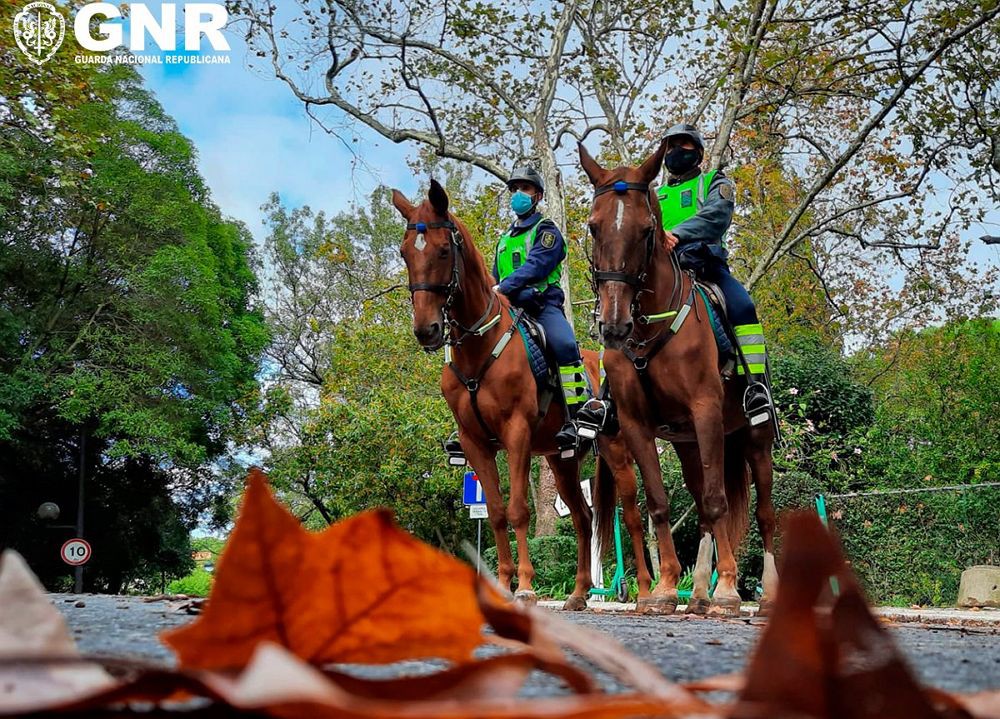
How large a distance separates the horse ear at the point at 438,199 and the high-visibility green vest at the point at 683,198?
1.70 m

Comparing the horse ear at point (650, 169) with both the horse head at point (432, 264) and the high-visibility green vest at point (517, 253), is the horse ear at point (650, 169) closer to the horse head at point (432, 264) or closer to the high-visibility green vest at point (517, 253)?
the horse head at point (432, 264)

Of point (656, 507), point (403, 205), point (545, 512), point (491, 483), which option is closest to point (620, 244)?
point (656, 507)

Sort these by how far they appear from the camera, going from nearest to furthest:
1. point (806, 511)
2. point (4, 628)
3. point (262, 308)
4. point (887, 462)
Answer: point (806, 511), point (4, 628), point (887, 462), point (262, 308)

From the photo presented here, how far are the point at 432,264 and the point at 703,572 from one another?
355 cm

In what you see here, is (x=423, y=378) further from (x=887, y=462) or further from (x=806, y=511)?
(x=806, y=511)

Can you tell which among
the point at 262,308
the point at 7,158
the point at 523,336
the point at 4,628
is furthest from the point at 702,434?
the point at 262,308

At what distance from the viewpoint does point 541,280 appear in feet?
32.4

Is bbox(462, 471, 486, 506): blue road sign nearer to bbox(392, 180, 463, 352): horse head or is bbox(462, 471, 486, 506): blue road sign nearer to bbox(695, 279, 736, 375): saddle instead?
bbox(392, 180, 463, 352): horse head

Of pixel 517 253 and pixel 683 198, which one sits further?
pixel 517 253

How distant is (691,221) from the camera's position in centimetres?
784

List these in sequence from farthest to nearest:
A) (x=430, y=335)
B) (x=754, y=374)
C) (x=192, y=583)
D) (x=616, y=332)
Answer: (x=192, y=583)
(x=430, y=335)
(x=754, y=374)
(x=616, y=332)

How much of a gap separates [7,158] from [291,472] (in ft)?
45.9

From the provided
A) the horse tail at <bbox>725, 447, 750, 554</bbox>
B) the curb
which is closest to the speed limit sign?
the curb

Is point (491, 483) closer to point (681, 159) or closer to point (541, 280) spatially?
point (541, 280)
